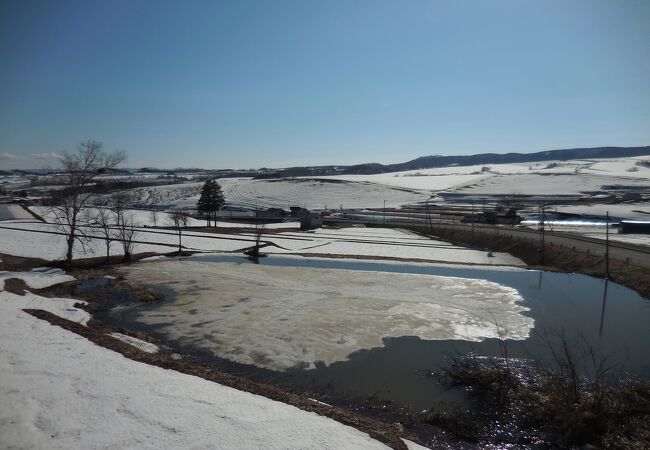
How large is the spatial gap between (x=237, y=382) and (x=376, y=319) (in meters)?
6.86

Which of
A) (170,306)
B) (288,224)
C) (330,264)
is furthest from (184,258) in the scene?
(288,224)

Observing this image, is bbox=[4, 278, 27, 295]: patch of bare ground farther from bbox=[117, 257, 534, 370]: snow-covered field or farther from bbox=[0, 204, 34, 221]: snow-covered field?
bbox=[0, 204, 34, 221]: snow-covered field

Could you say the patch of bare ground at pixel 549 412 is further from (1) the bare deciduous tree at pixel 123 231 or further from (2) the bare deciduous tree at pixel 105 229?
(2) the bare deciduous tree at pixel 105 229

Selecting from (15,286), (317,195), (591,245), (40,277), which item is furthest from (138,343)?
(317,195)

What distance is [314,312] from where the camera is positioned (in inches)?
631

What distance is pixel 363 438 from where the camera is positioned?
7551mm

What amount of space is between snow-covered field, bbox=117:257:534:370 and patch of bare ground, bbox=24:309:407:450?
4.55 feet

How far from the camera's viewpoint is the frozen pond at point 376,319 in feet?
37.3

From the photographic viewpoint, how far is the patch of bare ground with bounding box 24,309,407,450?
314 inches

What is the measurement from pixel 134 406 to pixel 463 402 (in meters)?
7.34

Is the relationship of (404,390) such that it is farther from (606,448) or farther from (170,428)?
(170,428)

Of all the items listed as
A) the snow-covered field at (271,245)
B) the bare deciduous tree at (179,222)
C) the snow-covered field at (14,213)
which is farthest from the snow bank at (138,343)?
the snow-covered field at (14,213)

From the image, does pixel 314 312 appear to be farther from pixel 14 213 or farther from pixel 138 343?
pixel 14 213

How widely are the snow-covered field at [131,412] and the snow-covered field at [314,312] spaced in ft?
9.41
